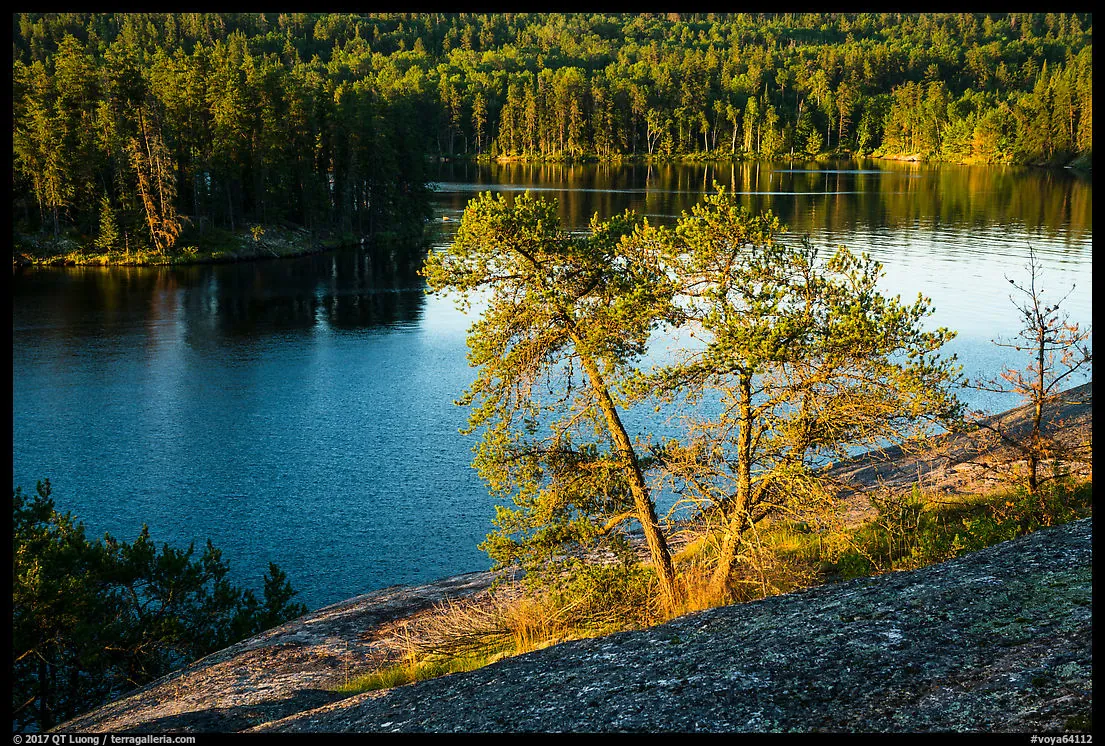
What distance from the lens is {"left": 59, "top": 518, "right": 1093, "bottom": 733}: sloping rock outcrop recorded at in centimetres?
739

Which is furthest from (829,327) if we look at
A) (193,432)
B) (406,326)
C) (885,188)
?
(885,188)

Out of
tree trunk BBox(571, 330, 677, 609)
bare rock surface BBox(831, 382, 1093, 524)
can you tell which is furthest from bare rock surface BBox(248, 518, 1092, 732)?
bare rock surface BBox(831, 382, 1093, 524)

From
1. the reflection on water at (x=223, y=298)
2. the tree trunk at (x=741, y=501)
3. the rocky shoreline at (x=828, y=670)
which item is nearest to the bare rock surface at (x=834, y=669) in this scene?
the rocky shoreline at (x=828, y=670)

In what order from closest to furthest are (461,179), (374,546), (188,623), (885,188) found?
1. (188,623)
2. (374,546)
3. (885,188)
4. (461,179)

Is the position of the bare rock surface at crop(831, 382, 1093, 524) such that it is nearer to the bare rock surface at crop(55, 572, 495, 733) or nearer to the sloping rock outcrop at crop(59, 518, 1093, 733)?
the sloping rock outcrop at crop(59, 518, 1093, 733)

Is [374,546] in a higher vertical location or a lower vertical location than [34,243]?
lower

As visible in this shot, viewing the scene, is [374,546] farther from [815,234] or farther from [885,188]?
[885,188]

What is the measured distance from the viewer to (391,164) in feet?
300

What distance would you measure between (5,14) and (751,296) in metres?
14.3

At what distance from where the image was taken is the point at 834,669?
845 cm

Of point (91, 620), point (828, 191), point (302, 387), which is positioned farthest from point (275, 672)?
point (828, 191)

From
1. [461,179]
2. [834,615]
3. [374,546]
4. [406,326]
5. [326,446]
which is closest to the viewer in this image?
[834,615]

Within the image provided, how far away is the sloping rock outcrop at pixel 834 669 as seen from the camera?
24.3 feet

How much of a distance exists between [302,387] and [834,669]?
40.6 meters
